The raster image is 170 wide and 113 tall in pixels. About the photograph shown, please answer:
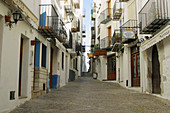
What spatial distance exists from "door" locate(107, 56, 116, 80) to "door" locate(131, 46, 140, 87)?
290 inches

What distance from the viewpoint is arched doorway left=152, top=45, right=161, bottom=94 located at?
11.4 meters

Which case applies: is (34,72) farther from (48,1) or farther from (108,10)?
(108,10)

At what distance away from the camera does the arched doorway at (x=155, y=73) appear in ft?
37.3

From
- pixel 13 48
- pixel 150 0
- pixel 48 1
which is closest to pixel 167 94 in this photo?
pixel 150 0

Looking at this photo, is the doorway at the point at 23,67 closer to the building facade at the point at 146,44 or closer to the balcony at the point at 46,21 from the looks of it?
the balcony at the point at 46,21

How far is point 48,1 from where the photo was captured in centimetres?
1294

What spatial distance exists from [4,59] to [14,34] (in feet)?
4.14

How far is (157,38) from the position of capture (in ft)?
32.4

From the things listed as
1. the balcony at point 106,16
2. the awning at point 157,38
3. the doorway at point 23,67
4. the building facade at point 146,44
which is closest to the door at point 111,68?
the building facade at point 146,44

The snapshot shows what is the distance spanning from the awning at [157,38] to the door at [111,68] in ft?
37.8

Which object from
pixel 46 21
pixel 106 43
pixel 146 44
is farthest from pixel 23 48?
pixel 106 43

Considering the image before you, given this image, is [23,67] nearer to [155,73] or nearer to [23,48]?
[23,48]

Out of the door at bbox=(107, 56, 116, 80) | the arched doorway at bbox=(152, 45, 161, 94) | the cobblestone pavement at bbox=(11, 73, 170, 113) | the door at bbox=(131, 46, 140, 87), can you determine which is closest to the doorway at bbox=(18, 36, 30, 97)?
the cobblestone pavement at bbox=(11, 73, 170, 113)

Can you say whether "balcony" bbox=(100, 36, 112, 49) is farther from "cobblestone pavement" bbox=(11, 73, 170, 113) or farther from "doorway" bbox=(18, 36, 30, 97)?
"doorway" bbox=(18, 36, 30, 97)
